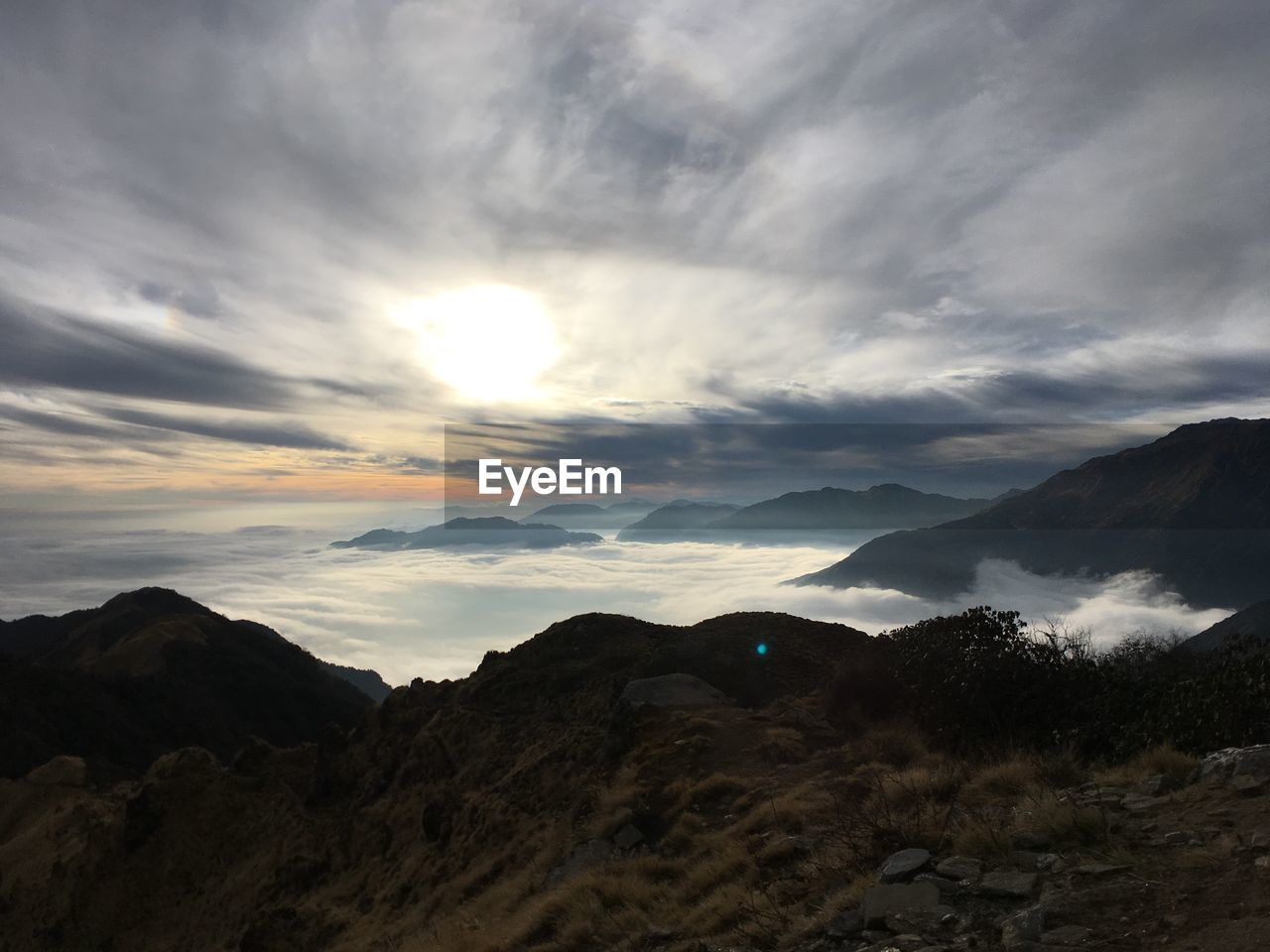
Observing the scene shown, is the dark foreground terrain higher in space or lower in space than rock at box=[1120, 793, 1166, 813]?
lower

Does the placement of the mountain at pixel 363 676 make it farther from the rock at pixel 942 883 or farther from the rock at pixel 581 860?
the rock at pixel 942 883

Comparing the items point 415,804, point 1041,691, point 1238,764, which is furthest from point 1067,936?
point 415,804

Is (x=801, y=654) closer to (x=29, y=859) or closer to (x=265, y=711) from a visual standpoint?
(x=29, y=859)

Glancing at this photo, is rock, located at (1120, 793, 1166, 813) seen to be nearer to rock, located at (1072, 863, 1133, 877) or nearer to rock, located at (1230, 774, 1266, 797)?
rock, located at (1230, 774, 1266, 797)

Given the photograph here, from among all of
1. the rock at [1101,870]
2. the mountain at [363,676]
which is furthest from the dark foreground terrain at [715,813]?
the mountain at [363,676]

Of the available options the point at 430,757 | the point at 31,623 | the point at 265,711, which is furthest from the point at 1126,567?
the point at 31,623

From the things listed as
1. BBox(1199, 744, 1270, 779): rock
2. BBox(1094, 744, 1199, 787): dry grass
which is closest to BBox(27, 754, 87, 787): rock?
BBox(1094, 744, 1199, 787): dry grass
